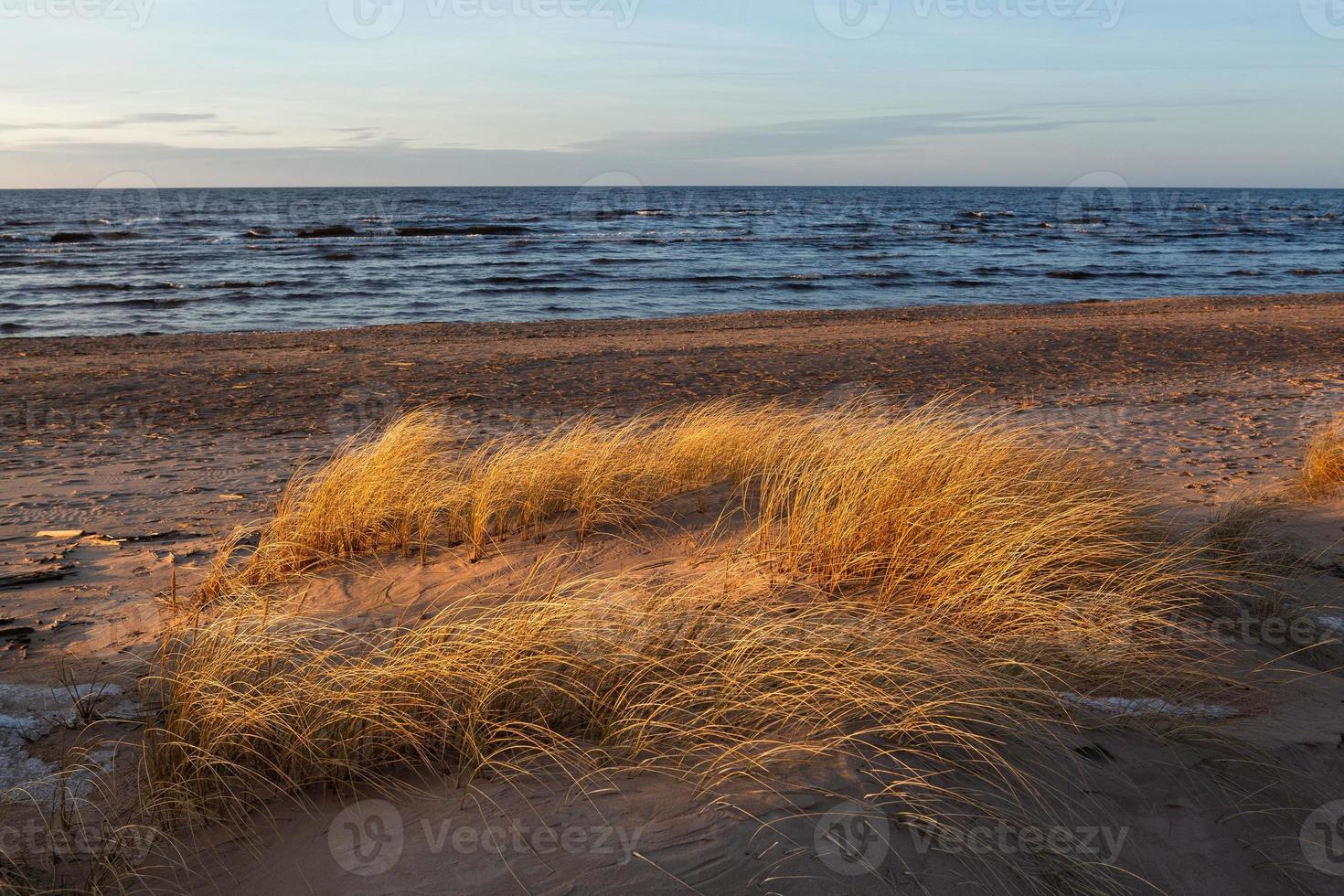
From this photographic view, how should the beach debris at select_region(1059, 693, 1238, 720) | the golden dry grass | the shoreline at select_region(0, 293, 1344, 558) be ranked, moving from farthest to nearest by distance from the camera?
1. the shoreline at select_region(0, 293, 1344, 558)
2. the golden dry grass
3. the beach debris at select_region(1059, 693, 1238, 720)

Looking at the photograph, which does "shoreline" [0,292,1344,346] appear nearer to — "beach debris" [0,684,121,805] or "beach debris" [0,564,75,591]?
"beach debris" [0,564,75,591]

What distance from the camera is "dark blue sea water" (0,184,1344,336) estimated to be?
69.6 feet

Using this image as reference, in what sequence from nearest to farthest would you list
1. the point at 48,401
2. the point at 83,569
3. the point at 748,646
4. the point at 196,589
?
the point at 748,646, the point at 196,589, the point at 83,569, the point at 48,401

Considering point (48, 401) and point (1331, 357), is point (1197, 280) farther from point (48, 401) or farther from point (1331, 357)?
point (48, 401)

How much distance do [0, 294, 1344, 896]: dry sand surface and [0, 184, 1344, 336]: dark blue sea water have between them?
602cm

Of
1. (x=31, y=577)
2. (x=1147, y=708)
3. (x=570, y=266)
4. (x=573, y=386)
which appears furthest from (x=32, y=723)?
(x=570, y=266)

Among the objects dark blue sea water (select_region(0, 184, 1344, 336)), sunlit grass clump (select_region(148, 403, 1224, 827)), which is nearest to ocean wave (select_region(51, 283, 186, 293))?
dark blue sea water (select_region(0, 184, 1344, 336))

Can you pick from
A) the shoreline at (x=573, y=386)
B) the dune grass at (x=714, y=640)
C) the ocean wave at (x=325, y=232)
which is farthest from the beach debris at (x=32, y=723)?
the ocean wave at (x=325, y=232)

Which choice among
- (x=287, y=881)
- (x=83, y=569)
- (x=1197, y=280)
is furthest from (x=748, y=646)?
(x=1197, y=280)

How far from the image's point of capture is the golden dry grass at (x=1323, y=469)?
604 centimetres

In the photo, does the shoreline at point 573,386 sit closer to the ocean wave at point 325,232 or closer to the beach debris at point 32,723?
the beach debris at point 32,723

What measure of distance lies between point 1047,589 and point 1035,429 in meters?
4.27

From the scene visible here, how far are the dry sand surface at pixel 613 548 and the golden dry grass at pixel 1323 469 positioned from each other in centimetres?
28

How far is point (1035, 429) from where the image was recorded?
314 inches
